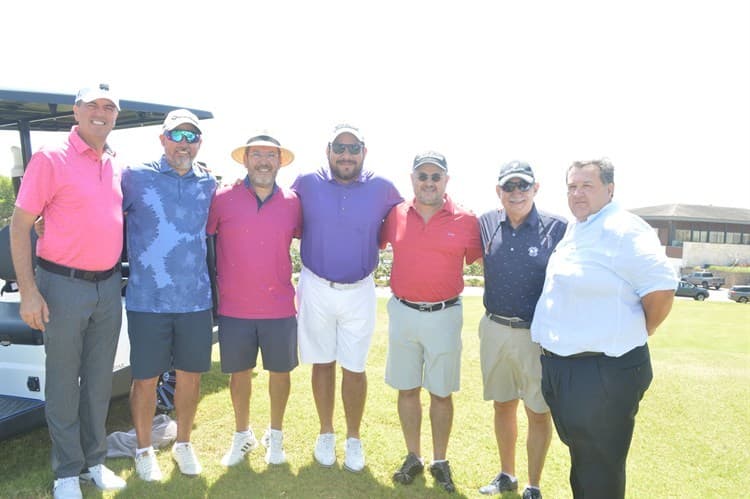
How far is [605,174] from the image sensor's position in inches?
116

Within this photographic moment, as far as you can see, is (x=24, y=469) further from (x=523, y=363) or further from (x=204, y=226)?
(x=523, y=363)

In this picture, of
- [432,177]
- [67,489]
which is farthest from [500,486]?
[67,489]

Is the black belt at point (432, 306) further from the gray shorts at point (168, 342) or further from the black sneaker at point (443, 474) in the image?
the gray shorts at point (168, 342)

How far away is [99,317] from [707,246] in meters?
56.0

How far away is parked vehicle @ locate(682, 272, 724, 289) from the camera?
1560 inches

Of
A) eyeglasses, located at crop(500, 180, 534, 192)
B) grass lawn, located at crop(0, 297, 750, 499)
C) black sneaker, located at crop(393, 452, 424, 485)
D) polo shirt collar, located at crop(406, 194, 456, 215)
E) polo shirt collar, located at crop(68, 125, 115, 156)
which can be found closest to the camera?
polo shirt collar, located at crop(68, 125, 115, 156)

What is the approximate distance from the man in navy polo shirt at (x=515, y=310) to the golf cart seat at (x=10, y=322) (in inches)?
118

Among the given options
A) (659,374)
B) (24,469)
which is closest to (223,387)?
(24,469)

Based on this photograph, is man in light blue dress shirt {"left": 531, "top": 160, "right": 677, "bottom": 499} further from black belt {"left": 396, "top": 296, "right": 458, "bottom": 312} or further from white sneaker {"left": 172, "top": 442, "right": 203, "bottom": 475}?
white sneaker {"left": 172, "top": 442, "right": 203, "bottom": 475}

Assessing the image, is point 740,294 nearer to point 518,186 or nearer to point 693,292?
point 693,292

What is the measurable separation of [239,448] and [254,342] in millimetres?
816

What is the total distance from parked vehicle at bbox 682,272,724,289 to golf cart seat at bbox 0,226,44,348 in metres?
43.2

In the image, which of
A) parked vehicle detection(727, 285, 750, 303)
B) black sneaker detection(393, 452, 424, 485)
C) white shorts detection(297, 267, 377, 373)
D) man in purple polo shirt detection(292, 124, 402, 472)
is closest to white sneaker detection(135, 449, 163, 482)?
man in purple polo shirt detection(292, 124, 402, 472)

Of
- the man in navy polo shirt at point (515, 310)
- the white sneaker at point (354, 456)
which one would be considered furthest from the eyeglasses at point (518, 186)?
the white sneaker at point (354, 456)
